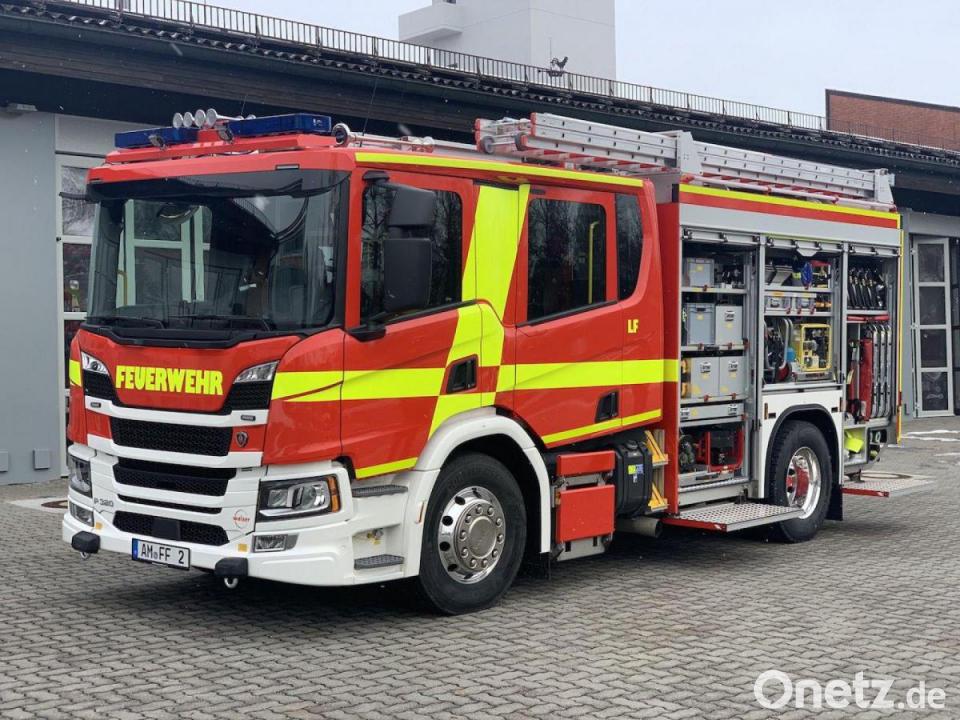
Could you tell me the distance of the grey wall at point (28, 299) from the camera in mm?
14383

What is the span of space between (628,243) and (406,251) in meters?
2.38

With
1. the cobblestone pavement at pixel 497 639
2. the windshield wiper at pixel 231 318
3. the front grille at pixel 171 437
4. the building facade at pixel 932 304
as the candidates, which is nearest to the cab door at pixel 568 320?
the cobblestone pavement at pixel 497 639

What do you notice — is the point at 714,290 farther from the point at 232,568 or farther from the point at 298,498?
the point at 232,568

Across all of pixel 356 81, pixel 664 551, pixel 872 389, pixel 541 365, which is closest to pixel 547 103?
pixel 356 81

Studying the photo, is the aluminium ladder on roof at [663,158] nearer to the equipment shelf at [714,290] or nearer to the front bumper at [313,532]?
the equipment shelf at [714,290]

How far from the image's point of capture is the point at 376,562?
286 inches

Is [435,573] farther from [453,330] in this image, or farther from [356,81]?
[356,81]

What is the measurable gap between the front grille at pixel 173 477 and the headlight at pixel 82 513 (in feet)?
1.30

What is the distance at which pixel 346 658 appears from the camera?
6.80 meters

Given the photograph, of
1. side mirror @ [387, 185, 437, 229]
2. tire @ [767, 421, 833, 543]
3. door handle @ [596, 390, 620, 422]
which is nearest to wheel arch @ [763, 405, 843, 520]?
tire @ [767, 421, 833, 543]

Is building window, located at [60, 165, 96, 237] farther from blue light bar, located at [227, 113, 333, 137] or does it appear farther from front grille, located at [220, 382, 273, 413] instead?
front grille, located at [220, 382, 273, 413]

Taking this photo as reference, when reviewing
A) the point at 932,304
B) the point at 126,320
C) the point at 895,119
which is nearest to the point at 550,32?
the point at 895,119

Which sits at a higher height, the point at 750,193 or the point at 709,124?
the point at 709,124

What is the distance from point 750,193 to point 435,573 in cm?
450
